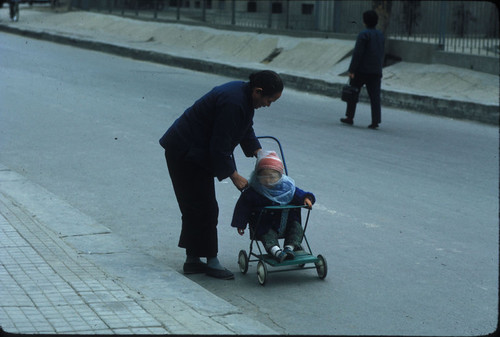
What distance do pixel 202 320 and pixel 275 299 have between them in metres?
0.89

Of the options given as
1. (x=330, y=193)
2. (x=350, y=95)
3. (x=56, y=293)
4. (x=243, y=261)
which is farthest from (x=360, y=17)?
(x=56, y=293)

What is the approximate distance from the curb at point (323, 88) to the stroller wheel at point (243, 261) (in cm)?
878

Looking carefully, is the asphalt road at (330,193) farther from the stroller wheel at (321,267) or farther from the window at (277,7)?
the window at (277,7)

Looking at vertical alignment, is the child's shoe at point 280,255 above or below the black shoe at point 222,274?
above

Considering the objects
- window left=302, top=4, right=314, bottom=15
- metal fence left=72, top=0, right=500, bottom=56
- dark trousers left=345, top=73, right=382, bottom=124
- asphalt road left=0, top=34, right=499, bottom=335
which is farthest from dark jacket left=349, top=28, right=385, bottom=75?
window left=302, top=4, right=314, bottom=15

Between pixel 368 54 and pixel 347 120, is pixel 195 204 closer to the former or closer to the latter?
pixel 347 120

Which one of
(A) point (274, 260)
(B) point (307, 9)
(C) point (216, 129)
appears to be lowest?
(A) point (274, 260)

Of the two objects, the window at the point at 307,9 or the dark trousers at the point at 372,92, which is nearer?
the dark trousers at the point at 372,92

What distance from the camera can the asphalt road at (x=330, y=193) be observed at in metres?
5.55

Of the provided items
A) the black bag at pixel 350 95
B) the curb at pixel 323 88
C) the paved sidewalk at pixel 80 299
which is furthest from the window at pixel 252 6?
the paved sidewalk at pixel 80 299

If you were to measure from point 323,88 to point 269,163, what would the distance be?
A: 1168 cm

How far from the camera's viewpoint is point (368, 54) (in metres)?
13.6

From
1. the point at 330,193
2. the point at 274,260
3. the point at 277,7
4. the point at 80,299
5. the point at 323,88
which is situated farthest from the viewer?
the point at 277,7

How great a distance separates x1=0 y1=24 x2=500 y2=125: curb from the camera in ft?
47.2
